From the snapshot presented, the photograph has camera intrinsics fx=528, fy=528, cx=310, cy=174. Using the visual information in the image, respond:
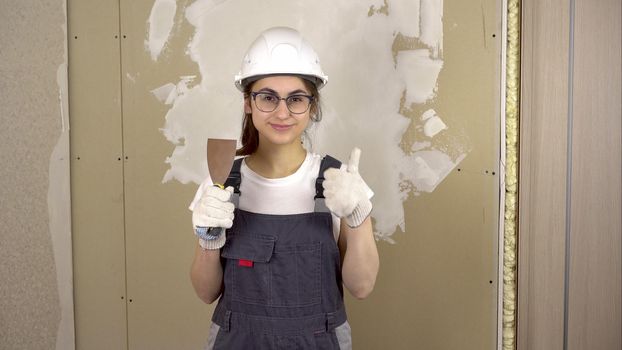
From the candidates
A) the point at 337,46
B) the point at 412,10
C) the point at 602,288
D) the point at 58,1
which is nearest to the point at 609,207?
the point at 602,288

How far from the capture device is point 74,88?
1971 mm

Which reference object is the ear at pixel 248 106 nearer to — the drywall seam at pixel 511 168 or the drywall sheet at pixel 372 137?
the drywall sheet at pixel 372 137

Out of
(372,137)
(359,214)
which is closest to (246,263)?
(359,214)

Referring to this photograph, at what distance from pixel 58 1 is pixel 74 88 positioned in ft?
1.05

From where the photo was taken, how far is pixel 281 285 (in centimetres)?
121

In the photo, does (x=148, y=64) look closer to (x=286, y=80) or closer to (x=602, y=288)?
(x=286, y=80)

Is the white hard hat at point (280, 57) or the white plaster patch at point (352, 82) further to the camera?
the white plaster patch at point (352, 82)

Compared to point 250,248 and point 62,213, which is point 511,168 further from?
point 62,213

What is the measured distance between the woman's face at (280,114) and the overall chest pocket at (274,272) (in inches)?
9.5

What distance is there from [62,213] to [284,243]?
1.16m

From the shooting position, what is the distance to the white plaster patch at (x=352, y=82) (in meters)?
1.74

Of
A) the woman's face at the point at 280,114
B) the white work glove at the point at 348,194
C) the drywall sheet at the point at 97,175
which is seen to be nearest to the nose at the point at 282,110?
the woman's face at the point at 280,114

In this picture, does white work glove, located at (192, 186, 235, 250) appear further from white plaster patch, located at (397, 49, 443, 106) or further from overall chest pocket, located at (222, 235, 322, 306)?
white plaster patch, located at (397, 49, 443, 106)

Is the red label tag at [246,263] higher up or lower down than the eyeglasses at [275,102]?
lower down
